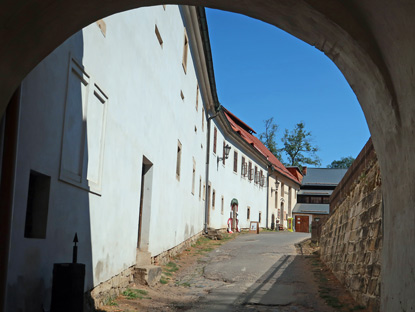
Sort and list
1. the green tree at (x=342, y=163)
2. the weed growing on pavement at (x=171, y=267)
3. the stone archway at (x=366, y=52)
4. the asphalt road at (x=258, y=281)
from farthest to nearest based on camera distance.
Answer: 1. the green tree at (x=342, y=163)
2. the weed growing on pavement at (x=171, y=267)
3. the asphalt road at (x=258, y=281)
4. the stone archway at (x=366, y=52)

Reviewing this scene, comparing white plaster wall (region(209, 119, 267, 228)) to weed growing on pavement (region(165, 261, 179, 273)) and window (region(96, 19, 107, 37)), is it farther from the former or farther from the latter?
window (region(96, 19, 107, 37))

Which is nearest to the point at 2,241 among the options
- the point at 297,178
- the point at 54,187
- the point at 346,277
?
the point at 54,187

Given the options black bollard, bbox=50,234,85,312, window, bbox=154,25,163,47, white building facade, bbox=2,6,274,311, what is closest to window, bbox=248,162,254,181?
white building facade, bbox=2,6,274,311

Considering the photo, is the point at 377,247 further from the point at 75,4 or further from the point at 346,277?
the point at 75,4

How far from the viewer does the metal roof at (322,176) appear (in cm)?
5422

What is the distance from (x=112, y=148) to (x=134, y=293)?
265 cm

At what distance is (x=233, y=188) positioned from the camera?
Answer: 31.3 m

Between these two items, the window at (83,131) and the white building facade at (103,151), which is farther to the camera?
the window at (83,131)

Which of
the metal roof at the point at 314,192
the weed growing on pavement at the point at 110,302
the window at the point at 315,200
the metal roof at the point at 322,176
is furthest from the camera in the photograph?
the metal roof at the point at 322,176

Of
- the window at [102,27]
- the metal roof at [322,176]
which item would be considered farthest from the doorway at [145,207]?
the metal roof at [322,176]

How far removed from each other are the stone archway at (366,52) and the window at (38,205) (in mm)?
1336

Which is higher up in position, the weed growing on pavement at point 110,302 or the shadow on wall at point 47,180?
the shadow on wall at point 47,180

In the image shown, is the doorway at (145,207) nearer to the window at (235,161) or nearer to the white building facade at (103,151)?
the white building facade at (103,151)

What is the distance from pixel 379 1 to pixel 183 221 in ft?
45.9
